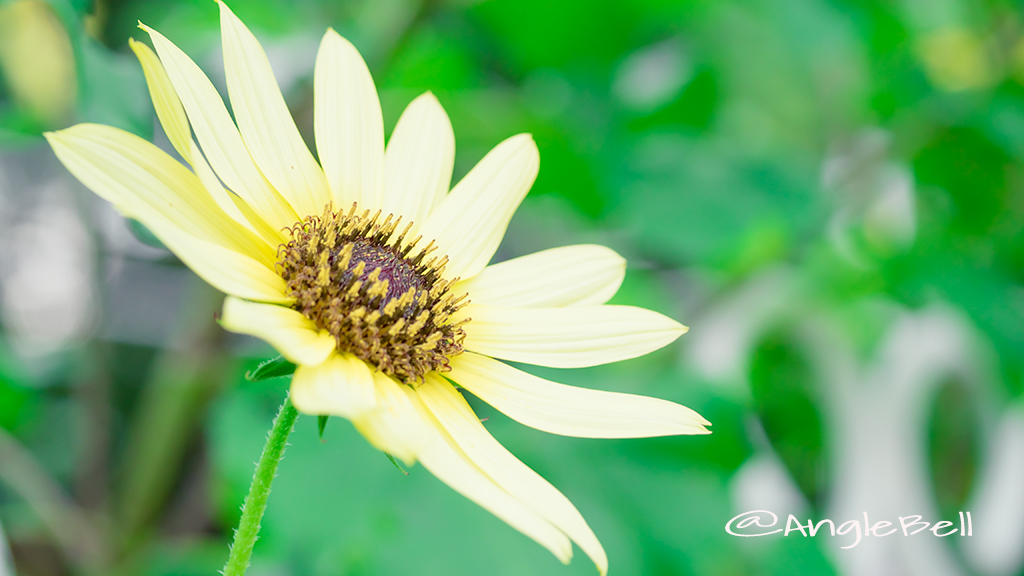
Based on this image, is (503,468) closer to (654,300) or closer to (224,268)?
(224,268)

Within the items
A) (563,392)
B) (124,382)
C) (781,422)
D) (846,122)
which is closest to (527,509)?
(563,392)

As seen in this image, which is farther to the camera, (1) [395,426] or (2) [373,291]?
(2) [373,291]

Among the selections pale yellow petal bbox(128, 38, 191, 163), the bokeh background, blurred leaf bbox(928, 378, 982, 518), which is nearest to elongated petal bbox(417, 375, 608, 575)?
pale yellow petal bbox(128, 38, 191, 163)

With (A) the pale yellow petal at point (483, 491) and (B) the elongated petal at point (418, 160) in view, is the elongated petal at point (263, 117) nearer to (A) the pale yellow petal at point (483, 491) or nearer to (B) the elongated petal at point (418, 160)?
(B) the elongated petal at point (418, 160)

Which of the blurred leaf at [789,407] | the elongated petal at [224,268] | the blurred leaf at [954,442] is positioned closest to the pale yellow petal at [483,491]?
the elongated petal at [224,268]

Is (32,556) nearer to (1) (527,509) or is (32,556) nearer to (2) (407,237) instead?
(2) (407,237)

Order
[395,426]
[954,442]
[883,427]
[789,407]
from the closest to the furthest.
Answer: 1. [395,426]
2. [883,427]
3. [954,442]
4. [789,407]

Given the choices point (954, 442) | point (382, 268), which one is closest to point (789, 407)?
point (954, 442)
